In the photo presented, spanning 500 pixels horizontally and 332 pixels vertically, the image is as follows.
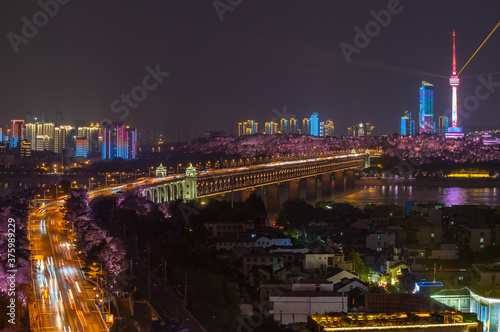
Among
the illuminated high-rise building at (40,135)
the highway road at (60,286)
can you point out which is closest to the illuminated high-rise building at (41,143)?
the illuminated high-rise building at (40,135)

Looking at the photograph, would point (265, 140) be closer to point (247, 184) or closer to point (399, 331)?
point (247, 184)

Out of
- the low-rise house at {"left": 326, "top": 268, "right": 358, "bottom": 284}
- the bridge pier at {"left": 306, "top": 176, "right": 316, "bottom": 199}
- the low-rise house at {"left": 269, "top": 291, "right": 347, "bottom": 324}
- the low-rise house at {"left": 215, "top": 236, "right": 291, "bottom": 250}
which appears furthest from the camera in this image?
the bridge pier at {"left": 306, "top": 176, "right": 316, "bottom": 199}

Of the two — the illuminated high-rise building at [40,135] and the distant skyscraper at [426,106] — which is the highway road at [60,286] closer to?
the illuminated high-rise building at [40,135]

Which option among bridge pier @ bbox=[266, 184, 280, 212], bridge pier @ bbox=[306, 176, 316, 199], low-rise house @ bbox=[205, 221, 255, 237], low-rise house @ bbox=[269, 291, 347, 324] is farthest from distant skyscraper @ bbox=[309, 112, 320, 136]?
low-rise house @ bbox=[269, 291, 347, 324]

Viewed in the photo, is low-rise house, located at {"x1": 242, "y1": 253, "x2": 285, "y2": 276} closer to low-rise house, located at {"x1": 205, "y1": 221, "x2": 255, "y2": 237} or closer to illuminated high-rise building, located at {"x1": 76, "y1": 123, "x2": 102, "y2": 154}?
low-rise house, located at {"x1": 205, "y1": 221, "x2": 255, "y2": 237}

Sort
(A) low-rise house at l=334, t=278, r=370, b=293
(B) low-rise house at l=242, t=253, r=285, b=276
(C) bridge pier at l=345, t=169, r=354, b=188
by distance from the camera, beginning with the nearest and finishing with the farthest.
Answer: (A) low-rise house at l=334, t=278, r=370, b=293 < (B) low-rise house at l=242, t=253, r=285, b=276 < (C) bridge pier at l=345, t=169, r=354, b=188

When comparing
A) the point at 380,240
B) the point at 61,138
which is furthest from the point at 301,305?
the point at 61,138
